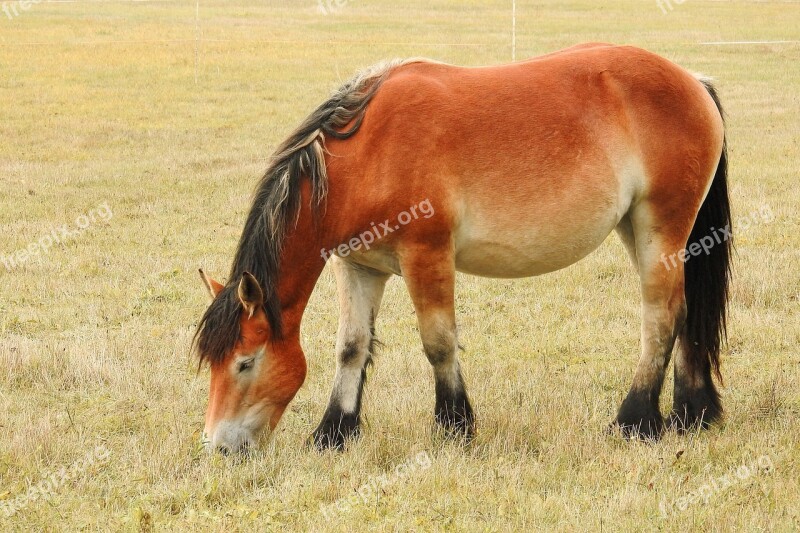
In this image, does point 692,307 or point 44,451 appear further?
point 692,307

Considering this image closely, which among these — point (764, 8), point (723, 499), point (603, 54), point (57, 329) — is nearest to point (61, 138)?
point (57, 329)

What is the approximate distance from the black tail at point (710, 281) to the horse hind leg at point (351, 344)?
79.9 inches

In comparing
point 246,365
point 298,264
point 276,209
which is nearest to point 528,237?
point 298,264

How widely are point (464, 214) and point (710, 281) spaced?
188 centimetres

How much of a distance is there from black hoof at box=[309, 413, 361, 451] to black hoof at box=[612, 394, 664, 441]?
1578 mm

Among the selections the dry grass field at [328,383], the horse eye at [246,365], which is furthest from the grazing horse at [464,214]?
the dry grass field at [328,383]

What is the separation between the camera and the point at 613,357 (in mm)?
6898

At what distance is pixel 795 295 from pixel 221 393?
5.49m

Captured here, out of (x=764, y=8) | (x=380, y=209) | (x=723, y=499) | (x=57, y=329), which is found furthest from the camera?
(x=764, y=8)

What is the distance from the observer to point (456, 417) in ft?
17.4

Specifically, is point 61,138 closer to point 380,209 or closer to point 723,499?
point 380,209

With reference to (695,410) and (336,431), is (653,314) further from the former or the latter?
(336,431)

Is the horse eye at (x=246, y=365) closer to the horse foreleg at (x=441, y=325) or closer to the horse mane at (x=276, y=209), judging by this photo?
the horse mane at (x=276, y=209)

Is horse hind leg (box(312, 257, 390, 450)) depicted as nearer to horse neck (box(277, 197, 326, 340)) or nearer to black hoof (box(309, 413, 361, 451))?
black hoof (box(309, 413, 361, 451))
